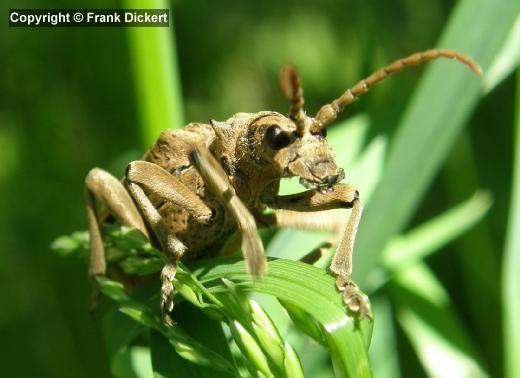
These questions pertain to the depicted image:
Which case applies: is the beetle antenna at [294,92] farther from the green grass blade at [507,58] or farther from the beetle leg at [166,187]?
the green grass blade at [507,58]

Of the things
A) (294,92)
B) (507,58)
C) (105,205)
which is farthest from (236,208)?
(507,58)

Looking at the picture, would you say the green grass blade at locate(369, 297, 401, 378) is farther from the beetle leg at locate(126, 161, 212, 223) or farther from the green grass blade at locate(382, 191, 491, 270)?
the beetle leg at locate(126, 161, 212, 223)

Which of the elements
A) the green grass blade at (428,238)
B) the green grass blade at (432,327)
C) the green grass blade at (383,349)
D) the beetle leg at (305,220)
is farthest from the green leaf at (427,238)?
the beetle leg at (305,220)

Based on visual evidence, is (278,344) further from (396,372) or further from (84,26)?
(84,26)

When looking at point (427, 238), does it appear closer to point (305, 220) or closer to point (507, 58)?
point (305, 220)

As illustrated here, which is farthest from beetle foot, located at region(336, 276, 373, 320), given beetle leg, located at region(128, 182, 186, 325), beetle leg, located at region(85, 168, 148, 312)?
beetle leg, located at region(85, 168, 148, 312)
